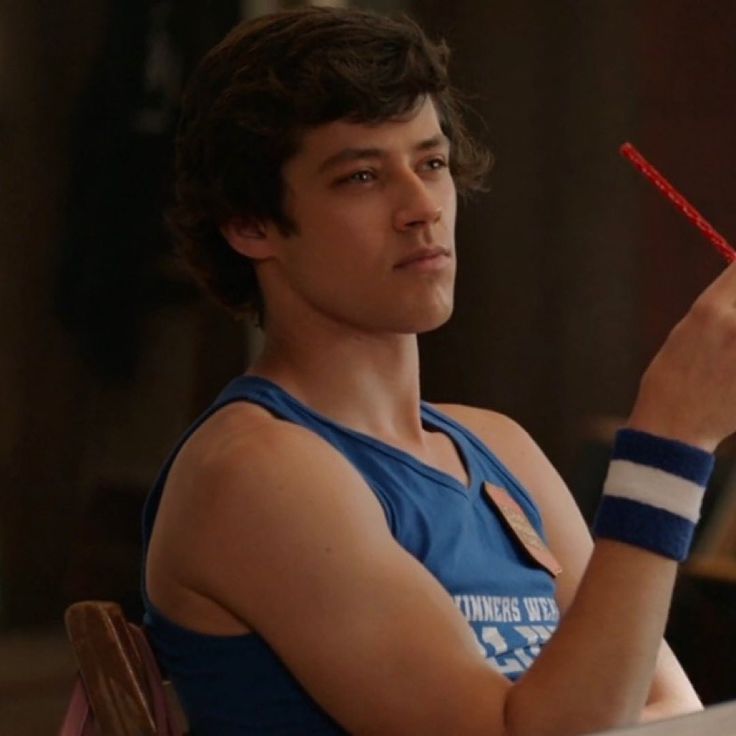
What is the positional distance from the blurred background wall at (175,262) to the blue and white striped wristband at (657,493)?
0.68 m

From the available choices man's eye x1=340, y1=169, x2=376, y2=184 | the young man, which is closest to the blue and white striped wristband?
the young man

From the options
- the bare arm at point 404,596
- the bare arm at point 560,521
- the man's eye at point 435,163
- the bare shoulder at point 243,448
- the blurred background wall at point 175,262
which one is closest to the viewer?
the bare arm at point 404,596

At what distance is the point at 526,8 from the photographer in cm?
206

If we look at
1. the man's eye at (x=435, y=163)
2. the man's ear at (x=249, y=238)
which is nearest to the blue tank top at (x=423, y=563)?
the man's ear at (x=249, y=238)

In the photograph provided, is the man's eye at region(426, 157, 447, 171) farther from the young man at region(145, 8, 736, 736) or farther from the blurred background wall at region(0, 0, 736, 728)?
the blurred background wall at region(0, 0, 736, 728)

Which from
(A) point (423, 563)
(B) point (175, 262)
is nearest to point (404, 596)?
(A) point (423, 563)

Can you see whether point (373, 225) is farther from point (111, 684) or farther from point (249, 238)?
point (111, 684)

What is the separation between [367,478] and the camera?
134 cm

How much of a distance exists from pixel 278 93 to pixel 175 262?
421mm

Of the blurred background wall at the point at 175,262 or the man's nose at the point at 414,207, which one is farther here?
the blurred background wall at the point at 175,262

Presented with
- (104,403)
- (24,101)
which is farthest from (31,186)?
(104,403)

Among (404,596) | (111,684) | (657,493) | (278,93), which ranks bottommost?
(111,684)

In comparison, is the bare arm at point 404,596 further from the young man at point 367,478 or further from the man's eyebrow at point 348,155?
the man's eyebrow at point 348,155

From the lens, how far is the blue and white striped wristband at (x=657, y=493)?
117cm
